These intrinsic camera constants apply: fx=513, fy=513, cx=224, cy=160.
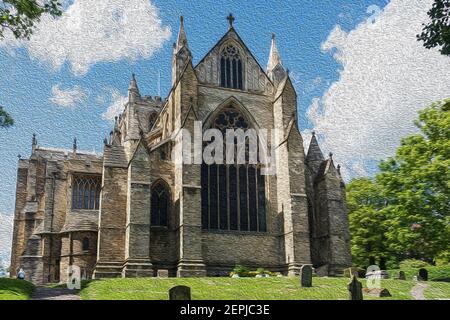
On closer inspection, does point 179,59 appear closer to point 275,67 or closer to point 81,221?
point 275,67

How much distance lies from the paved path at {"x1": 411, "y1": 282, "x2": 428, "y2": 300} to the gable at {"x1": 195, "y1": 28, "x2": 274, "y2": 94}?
1671cm

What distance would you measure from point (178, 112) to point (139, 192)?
5987 mm

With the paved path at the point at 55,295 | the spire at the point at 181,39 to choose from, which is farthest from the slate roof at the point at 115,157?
the paved path at the point at 55,295

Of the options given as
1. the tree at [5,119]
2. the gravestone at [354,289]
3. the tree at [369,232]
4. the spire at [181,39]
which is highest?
the spire at [181,39]

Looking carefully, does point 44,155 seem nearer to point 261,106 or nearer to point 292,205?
point 261,106

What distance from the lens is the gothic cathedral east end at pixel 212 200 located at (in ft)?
97.2

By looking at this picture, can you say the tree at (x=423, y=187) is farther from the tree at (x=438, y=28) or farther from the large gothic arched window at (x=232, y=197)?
the tree at (x=438, y=28)

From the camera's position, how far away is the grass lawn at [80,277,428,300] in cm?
1877

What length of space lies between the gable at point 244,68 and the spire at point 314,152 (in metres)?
4.63

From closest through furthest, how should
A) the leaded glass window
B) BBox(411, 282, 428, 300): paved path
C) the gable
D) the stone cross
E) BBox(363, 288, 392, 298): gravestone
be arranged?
1. BBox(363, 288, 392, 298): gravestone
2. BBox(411, 282, 428, 300): paved path
3. the gable
4. the stone cross
5. the leaded glass window

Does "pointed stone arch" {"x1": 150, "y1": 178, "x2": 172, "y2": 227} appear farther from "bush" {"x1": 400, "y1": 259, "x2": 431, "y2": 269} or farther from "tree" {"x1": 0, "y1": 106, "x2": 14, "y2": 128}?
"bush" {"x1": 400, "y1": 259, "x2": 431, "y2": 269}

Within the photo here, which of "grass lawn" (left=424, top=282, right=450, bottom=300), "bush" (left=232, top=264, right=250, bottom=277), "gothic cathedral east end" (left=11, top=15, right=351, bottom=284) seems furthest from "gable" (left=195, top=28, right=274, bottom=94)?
"grass lawn" (left=424, top=282, right=450, bottom=300)

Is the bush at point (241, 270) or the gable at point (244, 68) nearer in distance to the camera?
the bush at point (241, 270)

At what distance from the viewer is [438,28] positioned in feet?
49.3
